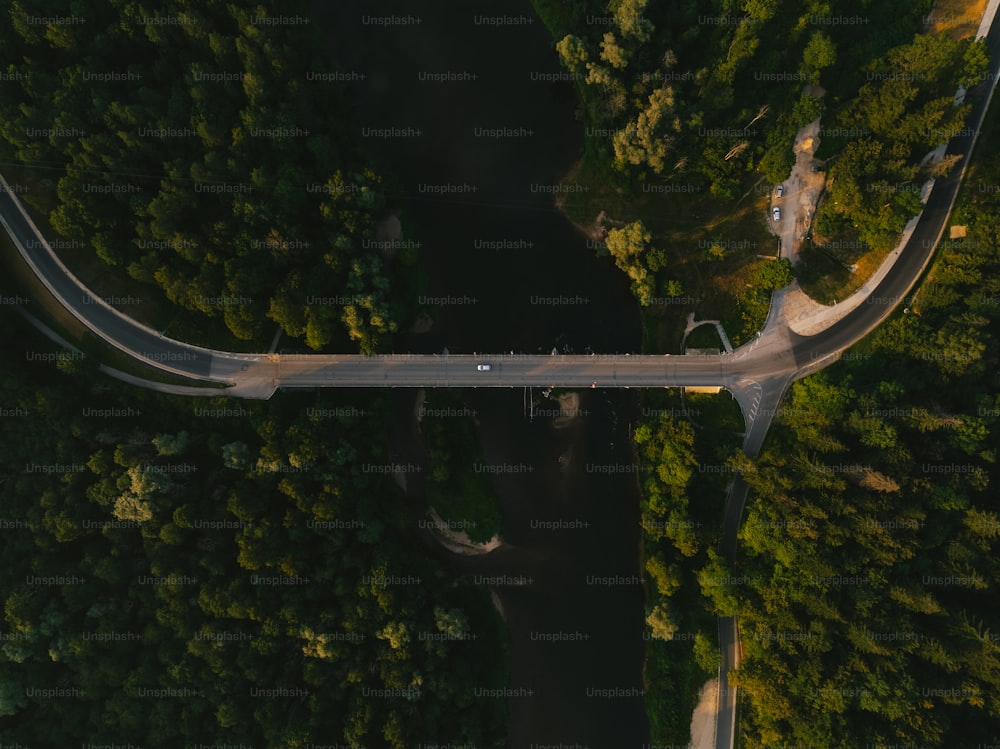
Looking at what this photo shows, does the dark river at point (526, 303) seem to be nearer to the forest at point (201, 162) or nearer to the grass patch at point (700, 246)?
the grass patch at point (700, 246)

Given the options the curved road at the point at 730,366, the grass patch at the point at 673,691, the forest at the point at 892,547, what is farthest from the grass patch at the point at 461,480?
the forest at the point at 892,547

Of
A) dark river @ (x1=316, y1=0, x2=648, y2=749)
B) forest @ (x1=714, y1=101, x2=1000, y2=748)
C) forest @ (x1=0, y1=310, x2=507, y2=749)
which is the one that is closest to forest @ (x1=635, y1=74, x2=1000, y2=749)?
forest @ (x1=714, y1=101, x2=1000, y2=748)

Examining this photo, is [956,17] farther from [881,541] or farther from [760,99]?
[881,541]

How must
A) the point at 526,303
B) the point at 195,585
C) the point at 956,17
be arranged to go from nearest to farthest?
the point at 195,585, the point at 956,17, the point at 526,303

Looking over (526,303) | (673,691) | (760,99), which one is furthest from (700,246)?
(673,691)

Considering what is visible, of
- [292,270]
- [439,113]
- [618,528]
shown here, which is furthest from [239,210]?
[618,528]

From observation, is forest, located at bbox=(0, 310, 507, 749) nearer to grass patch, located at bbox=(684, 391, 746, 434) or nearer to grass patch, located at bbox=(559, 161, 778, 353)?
grass patch, located at bbox=(684, 391, 746, 434)
